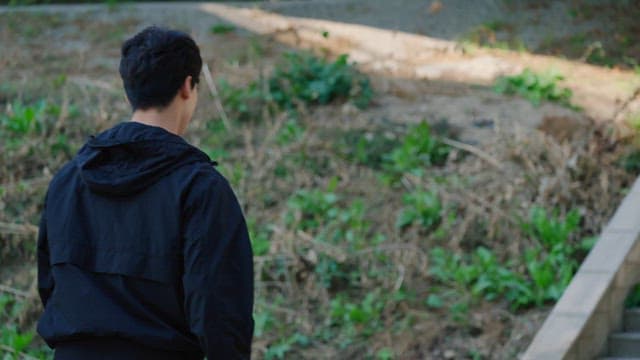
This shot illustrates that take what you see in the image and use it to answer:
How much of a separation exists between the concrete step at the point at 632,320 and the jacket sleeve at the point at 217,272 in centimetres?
419

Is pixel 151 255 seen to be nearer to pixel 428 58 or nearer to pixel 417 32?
pixel 428 58

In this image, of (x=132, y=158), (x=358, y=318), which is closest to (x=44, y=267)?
(x=132, y=158)

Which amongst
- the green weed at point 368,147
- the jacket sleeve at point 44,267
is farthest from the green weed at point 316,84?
the jacket sleeve at point 44,267

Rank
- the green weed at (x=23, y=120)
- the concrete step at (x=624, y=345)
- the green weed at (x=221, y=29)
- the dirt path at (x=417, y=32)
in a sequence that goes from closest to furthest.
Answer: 1. the concrete step at (x=624, y=345)
2. the green weed at (x=23, y=120)
3. the dirt path at (x=417, y=32)
4. the green weed at (x=221, y=29)

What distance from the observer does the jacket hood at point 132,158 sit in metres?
3.36

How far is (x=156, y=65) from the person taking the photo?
3363 millimetres

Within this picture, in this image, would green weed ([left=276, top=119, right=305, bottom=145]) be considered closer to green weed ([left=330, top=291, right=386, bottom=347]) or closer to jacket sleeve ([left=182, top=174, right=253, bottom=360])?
green weed ([left=330, top=291, right=386, bottom=347])

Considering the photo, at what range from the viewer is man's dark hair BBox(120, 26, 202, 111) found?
3369 mm

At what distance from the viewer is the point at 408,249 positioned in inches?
308

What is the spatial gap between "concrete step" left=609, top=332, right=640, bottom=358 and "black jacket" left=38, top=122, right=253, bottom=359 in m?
3.96

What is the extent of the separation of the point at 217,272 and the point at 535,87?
6.67m

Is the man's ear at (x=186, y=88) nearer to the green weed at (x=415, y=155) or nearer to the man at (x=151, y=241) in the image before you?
the man at (x=151, y=241)

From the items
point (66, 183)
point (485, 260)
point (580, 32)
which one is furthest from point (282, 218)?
point (66, 183)

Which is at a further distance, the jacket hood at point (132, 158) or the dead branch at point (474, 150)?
the dead branch at point (474, 150)
